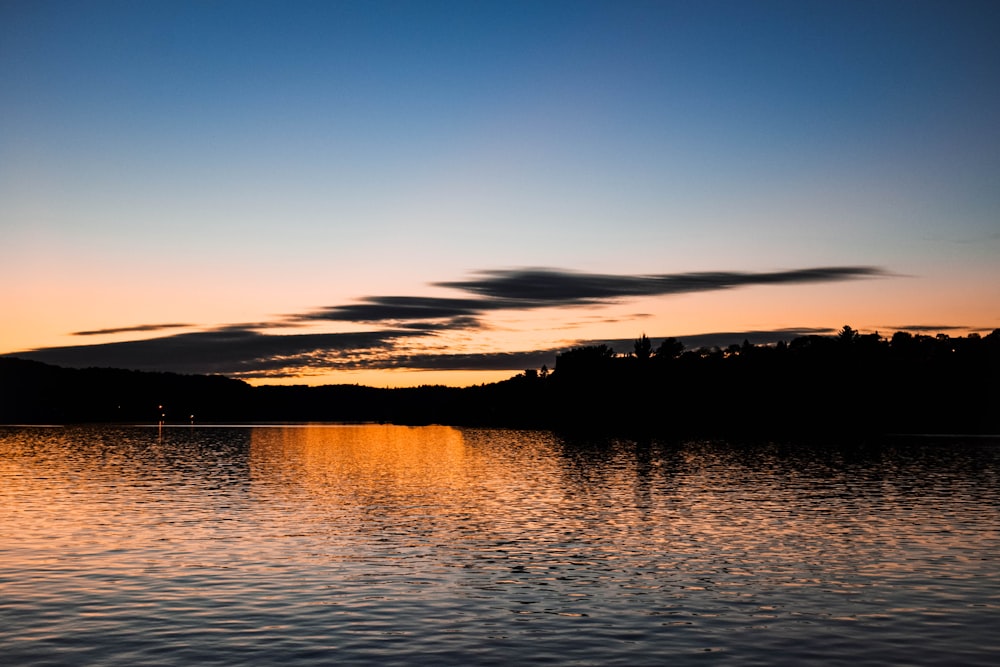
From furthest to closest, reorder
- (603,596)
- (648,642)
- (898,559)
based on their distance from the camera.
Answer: (898,559), (603,596), (648,642)

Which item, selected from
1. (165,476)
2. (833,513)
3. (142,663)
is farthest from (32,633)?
(165,476)

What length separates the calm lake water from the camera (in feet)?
98.8

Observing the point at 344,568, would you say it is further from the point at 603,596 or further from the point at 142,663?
the point at 142,663

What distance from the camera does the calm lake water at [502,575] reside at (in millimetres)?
30109

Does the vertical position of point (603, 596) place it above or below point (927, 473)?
above

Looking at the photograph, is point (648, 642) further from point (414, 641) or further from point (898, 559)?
point (898, 559)

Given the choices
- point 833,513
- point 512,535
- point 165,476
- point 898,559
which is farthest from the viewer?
point 165,476

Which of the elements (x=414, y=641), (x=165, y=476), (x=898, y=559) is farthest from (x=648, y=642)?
(x=165, y=476)

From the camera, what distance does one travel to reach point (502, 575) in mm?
43375

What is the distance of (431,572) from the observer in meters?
44.4

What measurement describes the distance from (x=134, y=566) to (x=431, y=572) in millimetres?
14412

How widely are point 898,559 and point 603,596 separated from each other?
1862cm

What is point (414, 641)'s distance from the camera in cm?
3080

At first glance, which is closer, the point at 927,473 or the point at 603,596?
the point at 603,596
